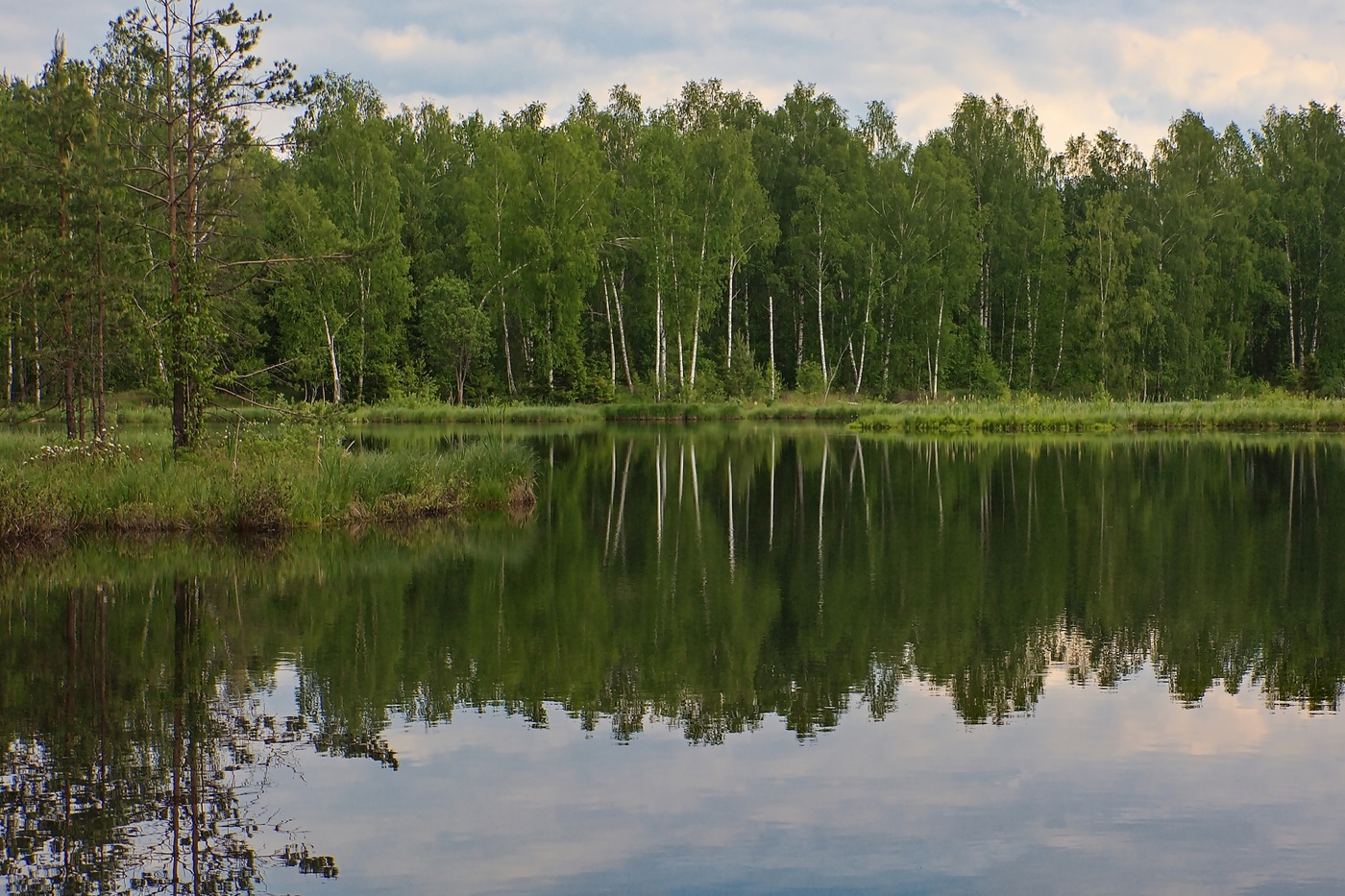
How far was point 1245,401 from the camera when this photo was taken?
56.4 m

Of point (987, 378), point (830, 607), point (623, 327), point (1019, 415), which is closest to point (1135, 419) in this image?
point (1019, 415)

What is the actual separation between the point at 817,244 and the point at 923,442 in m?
23.8

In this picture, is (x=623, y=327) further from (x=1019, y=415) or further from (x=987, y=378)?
(x=1019, y=415)

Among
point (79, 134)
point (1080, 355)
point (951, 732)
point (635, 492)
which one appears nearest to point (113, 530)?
point (635, 492)

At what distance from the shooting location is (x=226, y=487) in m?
Result: 19.9

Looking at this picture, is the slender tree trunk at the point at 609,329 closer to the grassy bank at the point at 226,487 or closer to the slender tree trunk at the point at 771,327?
the slender tree trunk at the point at 771,327

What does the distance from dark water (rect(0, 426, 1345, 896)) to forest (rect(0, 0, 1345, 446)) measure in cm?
3762

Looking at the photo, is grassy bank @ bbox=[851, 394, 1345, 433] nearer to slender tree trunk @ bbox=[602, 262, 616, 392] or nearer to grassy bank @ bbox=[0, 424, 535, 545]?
slender tree trunk @ bbox=[602, 262, 616, 392]

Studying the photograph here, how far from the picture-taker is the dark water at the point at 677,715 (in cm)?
701

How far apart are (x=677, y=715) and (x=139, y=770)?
3568mm

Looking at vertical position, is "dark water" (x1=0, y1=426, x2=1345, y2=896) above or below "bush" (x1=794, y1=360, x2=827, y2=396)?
below

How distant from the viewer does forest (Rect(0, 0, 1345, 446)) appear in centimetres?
A: 6131

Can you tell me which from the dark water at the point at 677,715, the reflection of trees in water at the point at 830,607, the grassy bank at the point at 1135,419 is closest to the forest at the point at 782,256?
the grassy bank at the point at 1135,419

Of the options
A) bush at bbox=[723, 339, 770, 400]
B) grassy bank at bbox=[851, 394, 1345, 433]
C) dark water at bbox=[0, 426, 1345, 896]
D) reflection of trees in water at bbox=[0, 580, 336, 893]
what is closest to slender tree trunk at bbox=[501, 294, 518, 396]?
bush at bbox=[723, 339, 770, 400]
